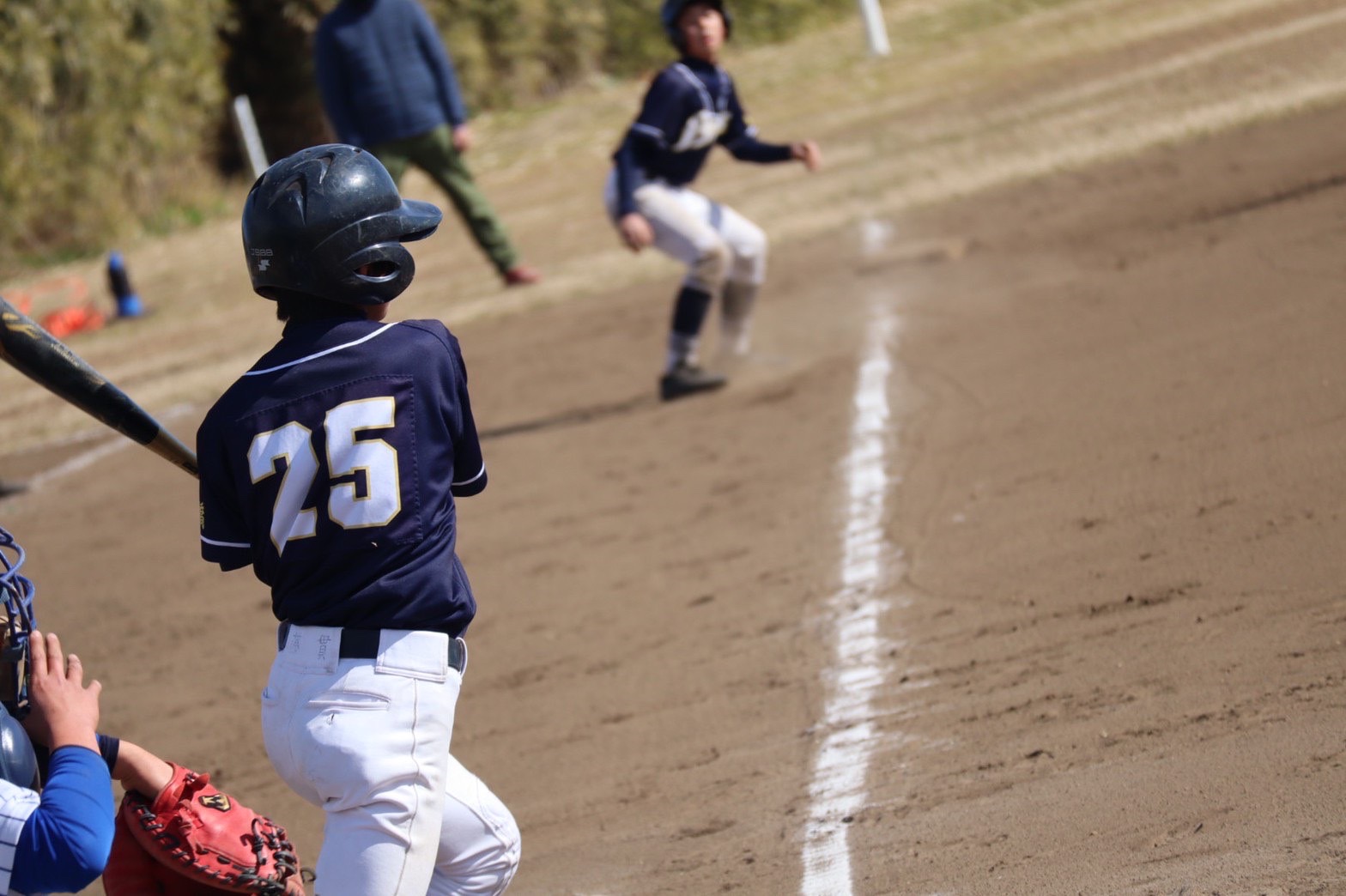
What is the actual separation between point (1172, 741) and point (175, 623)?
13.9 ft

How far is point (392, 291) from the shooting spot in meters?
3.00

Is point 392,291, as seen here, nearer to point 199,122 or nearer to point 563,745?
point 563,745

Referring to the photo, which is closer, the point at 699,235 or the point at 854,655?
the point at 854,655

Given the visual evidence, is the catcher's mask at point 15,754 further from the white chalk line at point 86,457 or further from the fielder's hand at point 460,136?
the fielder's hand at point 460,136

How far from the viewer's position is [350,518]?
2.79m

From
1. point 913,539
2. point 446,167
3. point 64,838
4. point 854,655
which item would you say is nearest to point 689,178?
point 446,167

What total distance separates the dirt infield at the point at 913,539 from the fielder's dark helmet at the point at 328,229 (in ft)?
5.40

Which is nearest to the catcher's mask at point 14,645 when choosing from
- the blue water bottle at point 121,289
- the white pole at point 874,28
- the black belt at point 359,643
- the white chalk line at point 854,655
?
the black belt at point 359,643

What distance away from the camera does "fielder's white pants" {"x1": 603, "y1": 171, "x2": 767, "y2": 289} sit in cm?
764

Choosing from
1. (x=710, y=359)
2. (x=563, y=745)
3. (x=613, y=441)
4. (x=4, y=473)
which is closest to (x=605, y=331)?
(x=710, y=359)

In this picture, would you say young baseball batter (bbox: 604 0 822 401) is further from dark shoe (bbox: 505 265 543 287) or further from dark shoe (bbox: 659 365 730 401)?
dark shoe (bbox: 505 265 543 287)

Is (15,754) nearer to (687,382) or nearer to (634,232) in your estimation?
(634,232)

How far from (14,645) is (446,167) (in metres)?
7.43

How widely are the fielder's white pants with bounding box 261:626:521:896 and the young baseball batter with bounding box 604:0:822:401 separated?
4.98 metres
